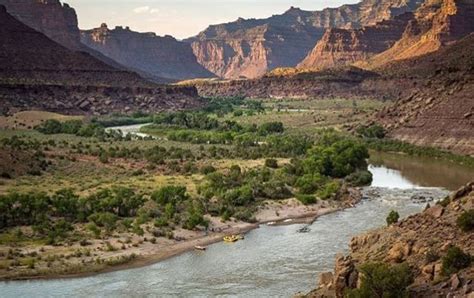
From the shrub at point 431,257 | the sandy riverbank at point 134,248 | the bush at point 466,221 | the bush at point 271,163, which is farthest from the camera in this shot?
the bush at point 271,163

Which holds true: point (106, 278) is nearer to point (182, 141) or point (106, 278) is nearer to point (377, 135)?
point (182, 141)

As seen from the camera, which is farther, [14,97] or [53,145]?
[14,97]

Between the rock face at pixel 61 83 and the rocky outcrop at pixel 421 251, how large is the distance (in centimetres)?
9167

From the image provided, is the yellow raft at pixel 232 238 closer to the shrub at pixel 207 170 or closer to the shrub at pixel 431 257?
the shrub at pixel 431 257

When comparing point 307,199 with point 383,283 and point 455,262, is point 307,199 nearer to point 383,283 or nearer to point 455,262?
point 455,262

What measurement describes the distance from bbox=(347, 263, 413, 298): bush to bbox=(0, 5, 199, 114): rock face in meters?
96.0

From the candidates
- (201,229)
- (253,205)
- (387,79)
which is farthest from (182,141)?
(387,79)

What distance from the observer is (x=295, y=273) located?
37.1 meters

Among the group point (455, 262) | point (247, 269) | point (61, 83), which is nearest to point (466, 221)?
point (455, 262)

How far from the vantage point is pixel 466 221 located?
2964cm

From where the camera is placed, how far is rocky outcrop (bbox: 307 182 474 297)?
26.8m

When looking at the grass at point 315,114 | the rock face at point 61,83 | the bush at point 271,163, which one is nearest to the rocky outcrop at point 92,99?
the rock face at point 61,83

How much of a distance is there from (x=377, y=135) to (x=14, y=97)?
58.1 metres

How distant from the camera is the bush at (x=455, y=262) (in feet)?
88.5
